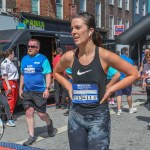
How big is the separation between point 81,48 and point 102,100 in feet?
1.67

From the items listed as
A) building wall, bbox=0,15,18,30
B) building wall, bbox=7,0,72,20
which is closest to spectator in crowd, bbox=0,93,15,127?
building wall, bbox=0,15,18,30

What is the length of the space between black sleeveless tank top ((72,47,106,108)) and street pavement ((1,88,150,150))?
114 inches

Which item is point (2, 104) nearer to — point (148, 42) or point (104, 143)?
point (104, 143)

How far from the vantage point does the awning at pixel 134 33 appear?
71.7ft

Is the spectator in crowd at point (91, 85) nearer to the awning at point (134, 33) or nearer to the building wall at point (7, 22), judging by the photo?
the building wall at point (7, 22)

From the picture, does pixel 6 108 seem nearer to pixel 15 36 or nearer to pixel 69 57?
pixel 15 36

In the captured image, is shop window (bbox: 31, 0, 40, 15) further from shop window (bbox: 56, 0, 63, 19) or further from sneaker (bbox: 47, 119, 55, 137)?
sneaker (bbox: 47, 119, 55, 137)

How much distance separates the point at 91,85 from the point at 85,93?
0.09 metres

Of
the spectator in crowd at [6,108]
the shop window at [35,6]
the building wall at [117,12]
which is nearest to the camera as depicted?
the spectator in crowd at [6,108]

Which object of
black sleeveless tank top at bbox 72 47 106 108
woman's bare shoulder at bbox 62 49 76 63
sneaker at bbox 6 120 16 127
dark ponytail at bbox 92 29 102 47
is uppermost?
dark ponytail at bbox 92 29 102 47

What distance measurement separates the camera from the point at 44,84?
6605 mm

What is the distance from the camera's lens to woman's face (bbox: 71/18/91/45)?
335 centimetres

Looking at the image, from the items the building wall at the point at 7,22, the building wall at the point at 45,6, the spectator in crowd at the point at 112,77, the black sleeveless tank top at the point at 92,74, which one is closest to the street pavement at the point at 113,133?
the spectator in crowd at the point at 112,77

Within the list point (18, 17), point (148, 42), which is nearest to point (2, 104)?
point (18, 17)
